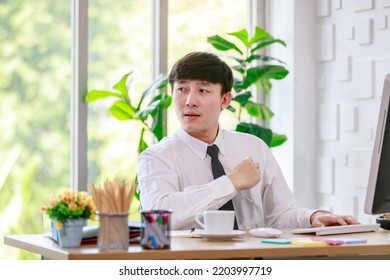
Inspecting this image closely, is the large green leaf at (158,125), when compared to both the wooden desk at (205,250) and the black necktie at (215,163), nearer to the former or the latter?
the black necktie at (215,163)

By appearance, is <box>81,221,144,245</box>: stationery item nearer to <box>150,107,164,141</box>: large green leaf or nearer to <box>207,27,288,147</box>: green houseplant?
<box>150,107,164,141</box>: large green leaf

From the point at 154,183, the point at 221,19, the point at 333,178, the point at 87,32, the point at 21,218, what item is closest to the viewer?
the point at 154,183

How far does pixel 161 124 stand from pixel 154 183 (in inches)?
67.5

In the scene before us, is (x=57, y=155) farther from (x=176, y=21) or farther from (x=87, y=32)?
(x=176, y=21)

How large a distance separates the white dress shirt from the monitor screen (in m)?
0.41

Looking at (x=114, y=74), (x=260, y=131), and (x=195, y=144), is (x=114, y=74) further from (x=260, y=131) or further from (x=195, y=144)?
(x=195, y=144)

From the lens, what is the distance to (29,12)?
4.16 meters

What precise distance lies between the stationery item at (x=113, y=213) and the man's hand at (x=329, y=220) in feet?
3.08

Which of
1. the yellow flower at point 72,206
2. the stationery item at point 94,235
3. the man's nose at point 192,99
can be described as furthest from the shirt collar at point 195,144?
the yellow flower at point 72,206

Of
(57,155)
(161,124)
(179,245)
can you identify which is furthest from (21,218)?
(179,245)

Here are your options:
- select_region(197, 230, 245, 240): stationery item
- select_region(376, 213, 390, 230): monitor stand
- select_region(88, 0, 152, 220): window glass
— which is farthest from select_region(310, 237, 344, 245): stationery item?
select_region(88, 0, 152, 220): window glass

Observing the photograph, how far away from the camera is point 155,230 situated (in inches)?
75.0

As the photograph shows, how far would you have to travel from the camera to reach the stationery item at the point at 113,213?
6.14 feet

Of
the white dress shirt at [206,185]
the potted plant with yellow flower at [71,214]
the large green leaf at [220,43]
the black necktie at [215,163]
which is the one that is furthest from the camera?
the large green leaf at [220,43]
